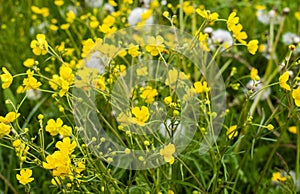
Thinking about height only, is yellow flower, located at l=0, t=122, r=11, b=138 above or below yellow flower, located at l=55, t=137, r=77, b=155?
above

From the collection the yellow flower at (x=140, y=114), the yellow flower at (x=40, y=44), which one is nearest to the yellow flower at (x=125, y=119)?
the yellow flower at (x=140, y=114)

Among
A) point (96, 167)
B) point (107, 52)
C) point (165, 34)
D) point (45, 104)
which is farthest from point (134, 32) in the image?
point (96, 167)

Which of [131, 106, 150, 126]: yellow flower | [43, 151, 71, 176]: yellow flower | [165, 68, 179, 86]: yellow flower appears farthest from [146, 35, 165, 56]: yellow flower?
[43, 151, 71, 176]: yellow flower

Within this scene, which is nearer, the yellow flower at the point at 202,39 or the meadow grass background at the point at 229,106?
the yellow flower at the point at 202,39

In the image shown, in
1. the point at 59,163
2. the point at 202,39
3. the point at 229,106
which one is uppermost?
the point at 202,39

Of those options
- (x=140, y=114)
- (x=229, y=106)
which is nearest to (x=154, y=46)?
(x=140, y=114)

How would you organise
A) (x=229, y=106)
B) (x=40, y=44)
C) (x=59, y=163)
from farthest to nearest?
1. (x=229, y=106)
2. (x=40, y=44)
3. (x=59, y=163)

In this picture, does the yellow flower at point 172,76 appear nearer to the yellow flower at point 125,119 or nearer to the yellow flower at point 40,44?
the yellow flower at point 125,119

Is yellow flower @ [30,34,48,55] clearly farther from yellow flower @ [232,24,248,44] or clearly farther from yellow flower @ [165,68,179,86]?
yellow flower @ [232,24,248,44]

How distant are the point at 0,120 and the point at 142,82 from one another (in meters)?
0.48

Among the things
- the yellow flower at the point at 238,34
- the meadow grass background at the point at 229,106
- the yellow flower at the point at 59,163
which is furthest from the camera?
the meadow grass background at the point at 229,106

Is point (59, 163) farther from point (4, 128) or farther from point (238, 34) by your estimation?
point (238, 34)

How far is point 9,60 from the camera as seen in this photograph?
1.93 m

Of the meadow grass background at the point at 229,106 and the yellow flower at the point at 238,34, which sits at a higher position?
the yellow flower at the point at 238,34
